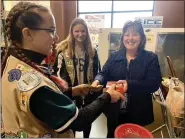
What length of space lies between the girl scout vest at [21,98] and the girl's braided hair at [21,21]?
0.03 meters

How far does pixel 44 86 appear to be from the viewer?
411mm

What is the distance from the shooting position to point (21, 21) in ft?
1.45

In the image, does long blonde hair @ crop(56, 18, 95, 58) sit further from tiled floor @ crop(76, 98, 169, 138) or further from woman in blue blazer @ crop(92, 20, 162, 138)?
tiled floor @ crop(76, 98, 169, 138)

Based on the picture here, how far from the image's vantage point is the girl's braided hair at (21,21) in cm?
44

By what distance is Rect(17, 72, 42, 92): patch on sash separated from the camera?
1.36 ft

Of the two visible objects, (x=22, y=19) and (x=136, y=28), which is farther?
(x=136, y=28)

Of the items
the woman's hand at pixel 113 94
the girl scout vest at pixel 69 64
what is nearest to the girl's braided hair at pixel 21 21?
the girl scout vest at pixel 69 64

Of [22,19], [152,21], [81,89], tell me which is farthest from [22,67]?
[152,21]

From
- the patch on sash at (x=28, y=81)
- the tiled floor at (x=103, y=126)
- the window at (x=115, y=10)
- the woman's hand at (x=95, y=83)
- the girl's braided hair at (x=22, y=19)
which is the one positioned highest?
the window at (x=115, y=10)

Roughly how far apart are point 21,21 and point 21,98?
0.21 meters

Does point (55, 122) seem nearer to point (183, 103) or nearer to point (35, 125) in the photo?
point (35, 125)

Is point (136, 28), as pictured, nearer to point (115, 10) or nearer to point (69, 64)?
point (115, 10)

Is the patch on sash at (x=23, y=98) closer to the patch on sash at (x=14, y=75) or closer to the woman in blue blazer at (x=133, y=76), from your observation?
the patch on sash at (x=14, y=75)

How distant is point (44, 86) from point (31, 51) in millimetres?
128
